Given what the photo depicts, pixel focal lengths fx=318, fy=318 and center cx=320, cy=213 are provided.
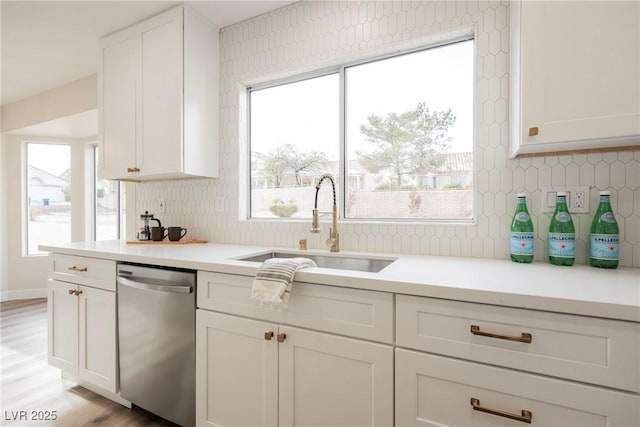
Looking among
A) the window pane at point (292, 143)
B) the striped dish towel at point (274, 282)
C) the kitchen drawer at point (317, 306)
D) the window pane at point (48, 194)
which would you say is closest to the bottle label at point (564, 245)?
the kitchen drawer at point (317, 306)

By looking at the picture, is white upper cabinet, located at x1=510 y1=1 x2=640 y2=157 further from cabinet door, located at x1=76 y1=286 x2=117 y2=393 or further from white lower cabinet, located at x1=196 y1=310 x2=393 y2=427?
cabinet door, located at x1=76 y1=286 x2=117 y2=393

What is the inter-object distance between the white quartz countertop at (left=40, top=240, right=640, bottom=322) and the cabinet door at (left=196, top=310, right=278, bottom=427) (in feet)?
0.82

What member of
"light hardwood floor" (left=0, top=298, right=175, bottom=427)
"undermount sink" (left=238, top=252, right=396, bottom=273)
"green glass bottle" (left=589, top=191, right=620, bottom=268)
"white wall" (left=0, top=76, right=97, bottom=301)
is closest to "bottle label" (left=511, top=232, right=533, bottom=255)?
"green glass bottle" (left=589, top=191, right=620, bottom=268)

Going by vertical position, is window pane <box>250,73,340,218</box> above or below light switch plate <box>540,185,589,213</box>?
above

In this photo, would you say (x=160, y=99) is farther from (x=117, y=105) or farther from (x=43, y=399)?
(x=43, y=399)

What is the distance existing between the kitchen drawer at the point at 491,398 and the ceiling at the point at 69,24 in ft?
7.18

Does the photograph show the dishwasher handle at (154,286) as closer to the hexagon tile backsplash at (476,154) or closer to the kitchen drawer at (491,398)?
the hexagon tile backsplash at (476,154)

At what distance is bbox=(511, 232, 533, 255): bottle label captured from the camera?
1.38m

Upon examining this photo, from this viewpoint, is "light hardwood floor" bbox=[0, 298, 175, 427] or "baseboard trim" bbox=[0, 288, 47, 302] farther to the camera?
"baseboard trim" bbox=[0, 288, 47, 302]

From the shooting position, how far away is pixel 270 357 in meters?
1.29

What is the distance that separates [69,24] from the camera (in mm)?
2262

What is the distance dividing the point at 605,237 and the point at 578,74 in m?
0.63

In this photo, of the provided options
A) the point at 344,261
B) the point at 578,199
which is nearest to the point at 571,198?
the point at 578,199

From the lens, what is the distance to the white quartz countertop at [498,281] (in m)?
0.84
